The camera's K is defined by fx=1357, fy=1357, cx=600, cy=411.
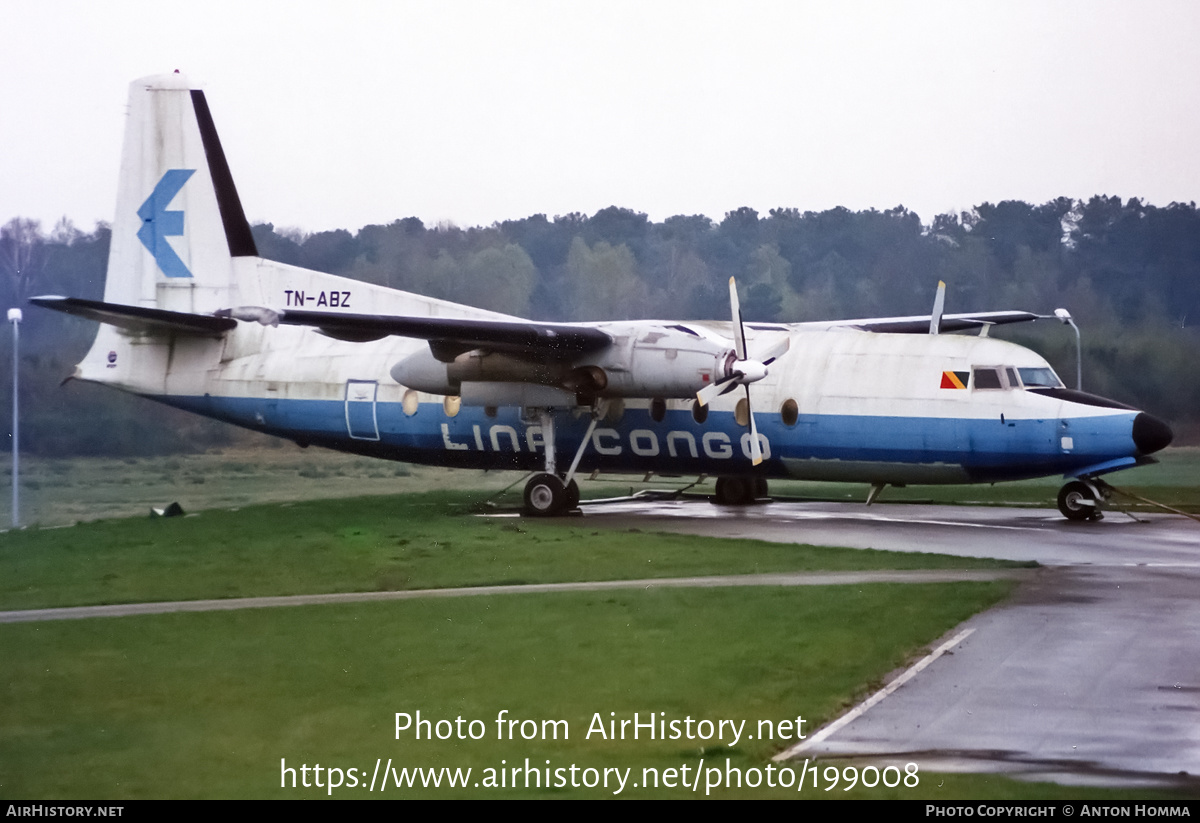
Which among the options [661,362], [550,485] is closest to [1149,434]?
[661,362]

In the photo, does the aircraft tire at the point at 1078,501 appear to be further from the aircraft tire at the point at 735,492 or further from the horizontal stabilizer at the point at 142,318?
the horizontal stabilizer at the point at 142,318

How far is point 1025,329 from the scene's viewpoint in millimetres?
34125

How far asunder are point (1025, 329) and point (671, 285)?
10.3 metres

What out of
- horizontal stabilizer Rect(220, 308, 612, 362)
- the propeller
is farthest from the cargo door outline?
the propeller

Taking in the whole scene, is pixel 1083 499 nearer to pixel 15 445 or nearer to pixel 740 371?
pixel 740 371

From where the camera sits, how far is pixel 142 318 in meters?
24.0

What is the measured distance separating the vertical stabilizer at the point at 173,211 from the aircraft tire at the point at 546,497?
26.5 feet

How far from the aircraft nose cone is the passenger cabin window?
218 centimetres

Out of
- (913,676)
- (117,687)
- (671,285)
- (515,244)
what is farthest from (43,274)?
(913,676)

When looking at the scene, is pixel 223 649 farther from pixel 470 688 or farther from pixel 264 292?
pixel 264 292

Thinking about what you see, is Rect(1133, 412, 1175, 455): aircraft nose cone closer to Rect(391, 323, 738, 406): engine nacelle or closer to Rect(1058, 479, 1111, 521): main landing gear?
Rect(1058, 479, 1111, 521): main landing gear

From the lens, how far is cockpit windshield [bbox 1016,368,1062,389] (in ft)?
72.2

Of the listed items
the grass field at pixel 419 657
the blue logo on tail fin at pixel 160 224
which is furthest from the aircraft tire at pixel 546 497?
the blue logo on tail fin at pixel 160 224

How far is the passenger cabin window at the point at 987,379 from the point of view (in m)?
22.0
